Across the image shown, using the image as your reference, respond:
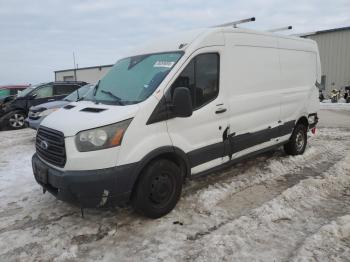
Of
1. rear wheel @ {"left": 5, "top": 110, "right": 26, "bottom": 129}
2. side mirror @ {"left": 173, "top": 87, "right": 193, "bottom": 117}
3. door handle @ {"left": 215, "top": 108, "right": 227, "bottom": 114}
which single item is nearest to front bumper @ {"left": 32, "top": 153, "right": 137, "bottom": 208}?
side mirror @ {"left": 173, "top": 87, "right": 193, "bottom": 117}

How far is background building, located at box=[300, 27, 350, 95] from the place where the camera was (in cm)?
2281

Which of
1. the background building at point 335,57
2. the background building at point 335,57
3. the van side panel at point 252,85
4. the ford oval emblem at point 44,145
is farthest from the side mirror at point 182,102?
the background building at point 335,57

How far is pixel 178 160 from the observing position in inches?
176

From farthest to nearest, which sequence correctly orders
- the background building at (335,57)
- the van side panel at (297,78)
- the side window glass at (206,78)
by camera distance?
the background building at (335,57) < the van side panel at (297,78) < the side window glass at (206,78)

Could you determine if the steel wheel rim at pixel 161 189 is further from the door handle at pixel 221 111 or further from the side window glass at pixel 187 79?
the door handle at pixel 221 111

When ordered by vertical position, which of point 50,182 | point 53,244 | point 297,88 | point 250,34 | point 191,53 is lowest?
point 53,244

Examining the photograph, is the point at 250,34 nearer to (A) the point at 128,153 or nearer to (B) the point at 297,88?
(B) the point at 297,88

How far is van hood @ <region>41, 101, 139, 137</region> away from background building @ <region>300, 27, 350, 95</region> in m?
22.0

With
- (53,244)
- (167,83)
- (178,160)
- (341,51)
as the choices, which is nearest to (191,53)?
(167,83)

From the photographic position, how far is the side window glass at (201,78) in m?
4.50

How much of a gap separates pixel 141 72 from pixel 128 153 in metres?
1.31

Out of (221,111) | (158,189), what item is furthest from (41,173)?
(221,111)

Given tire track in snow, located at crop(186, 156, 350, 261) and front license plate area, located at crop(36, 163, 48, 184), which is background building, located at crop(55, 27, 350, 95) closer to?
front license plate area, located at crop(36, 163, 48, 184)

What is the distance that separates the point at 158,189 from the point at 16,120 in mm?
10510
